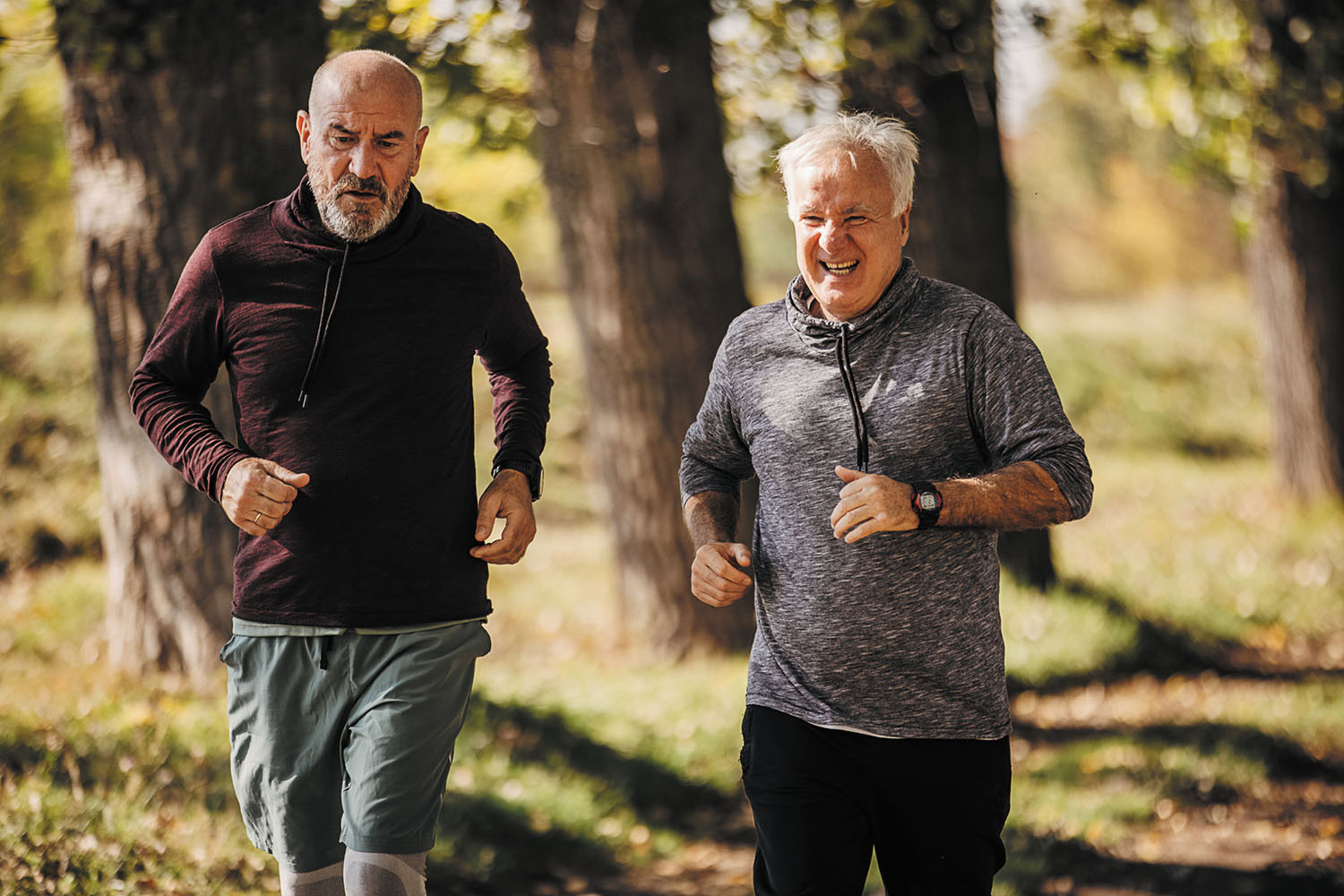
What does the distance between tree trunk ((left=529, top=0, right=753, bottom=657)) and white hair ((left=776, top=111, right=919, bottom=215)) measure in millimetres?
4355

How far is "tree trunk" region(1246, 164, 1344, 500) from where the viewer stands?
11.7 meters

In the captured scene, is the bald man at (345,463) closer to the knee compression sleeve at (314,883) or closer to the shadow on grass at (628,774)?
the knee compression sleeve at (314,883)

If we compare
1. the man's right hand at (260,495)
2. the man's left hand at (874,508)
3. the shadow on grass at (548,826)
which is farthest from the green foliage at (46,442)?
the man's left hand at (874,508)

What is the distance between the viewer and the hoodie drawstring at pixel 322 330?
309 cm

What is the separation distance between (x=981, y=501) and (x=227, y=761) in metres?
3.36

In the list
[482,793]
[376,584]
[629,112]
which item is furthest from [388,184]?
[629,112]

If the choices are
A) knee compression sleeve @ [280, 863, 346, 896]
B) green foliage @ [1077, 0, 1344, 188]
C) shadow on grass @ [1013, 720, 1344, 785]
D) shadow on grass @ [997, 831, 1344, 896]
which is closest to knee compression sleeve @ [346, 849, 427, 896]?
knee compression sleeve @ [280, 863, 346, 896]

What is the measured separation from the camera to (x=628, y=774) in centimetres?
627

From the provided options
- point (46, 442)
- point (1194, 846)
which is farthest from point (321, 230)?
point (46, 442)

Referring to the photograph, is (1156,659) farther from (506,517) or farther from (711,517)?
(506,517)

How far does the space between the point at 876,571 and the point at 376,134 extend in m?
1.44

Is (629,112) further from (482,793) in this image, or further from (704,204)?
(482,793)

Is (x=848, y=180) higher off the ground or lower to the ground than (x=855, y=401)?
higher

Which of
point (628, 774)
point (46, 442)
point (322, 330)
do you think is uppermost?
point (322, 330)
